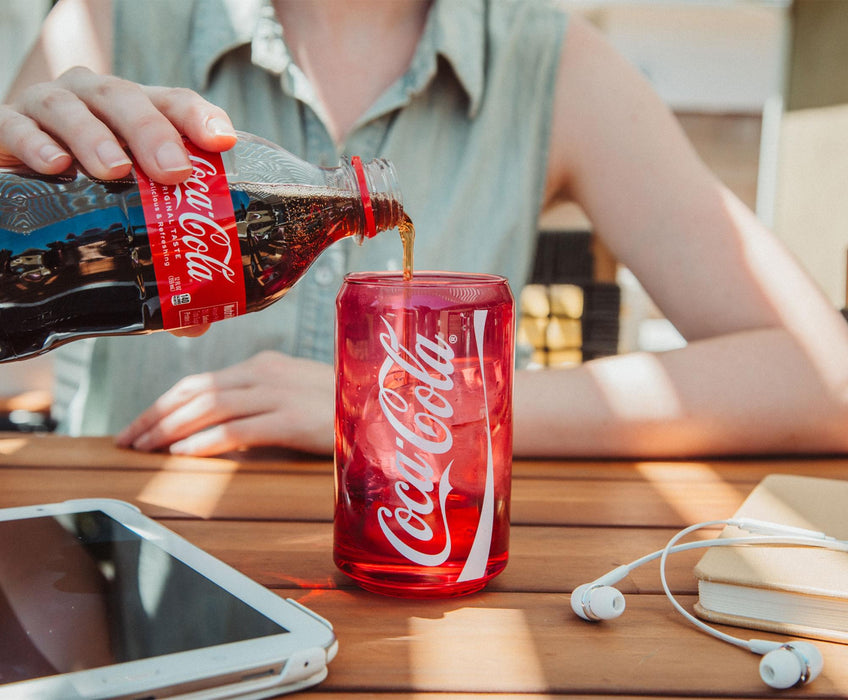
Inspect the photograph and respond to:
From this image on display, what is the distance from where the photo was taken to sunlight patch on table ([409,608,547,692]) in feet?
1.40

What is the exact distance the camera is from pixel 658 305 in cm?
122

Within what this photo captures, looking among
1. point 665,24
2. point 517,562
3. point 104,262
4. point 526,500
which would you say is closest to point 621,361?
point 526,500

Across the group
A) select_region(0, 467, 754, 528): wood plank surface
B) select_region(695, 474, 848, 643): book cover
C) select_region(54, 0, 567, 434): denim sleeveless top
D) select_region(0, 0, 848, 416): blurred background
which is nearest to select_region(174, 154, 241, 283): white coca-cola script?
select_region(0, 467, 754, 528): wood plank surface

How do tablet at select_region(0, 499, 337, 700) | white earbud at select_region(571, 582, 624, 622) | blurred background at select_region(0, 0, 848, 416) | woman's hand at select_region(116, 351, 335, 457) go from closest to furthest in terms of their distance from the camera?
tablet at select_region(0, 499, 337, 700)
white earbud at select_region(571, 582, 624, 622)
woman's hand at select_region(116, 351, 335, 457)
blurred background at select_region(0, 0, 848, 416)

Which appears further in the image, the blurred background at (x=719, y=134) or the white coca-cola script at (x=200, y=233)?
the blurred background at (x=719, y=134)

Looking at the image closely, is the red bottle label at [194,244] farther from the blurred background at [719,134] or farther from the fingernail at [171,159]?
the blurred background at [719,134]

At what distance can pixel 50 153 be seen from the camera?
23.2 inches

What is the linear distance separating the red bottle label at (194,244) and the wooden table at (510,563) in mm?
176

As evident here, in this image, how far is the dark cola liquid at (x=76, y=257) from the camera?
0.59m

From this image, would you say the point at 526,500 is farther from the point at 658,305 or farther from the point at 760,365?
the point at 658,305

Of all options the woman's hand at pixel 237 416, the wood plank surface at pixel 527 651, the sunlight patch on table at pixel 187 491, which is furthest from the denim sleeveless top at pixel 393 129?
the wood plank surface at pixel 527 651

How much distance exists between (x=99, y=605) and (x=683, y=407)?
64 centimetres

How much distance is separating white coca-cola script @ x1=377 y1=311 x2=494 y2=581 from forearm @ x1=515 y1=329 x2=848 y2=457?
1.35ft

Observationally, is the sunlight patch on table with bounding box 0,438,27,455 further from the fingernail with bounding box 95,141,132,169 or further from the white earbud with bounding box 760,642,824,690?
the white earbud with bounding box 760,642,824,690
